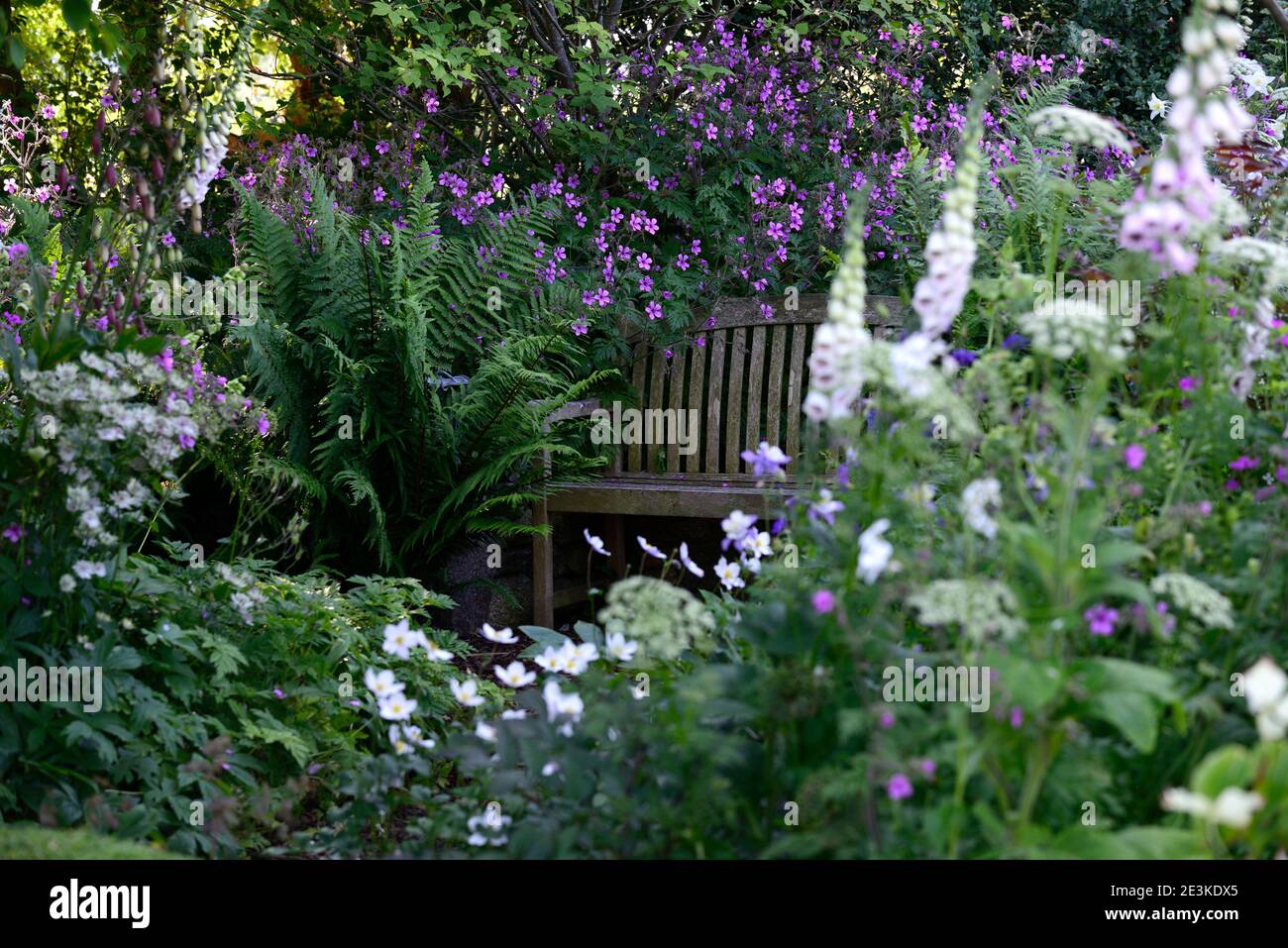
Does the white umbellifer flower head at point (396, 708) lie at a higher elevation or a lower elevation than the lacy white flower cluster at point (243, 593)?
lower

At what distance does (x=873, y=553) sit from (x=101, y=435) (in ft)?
5.20

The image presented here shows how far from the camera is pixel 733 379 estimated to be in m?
5.16

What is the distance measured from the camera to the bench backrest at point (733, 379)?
200 inches

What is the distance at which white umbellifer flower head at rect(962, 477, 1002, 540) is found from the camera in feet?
5.87

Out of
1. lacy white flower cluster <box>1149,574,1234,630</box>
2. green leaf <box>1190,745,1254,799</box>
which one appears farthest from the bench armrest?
green leaf <box>1190,745,1254,799</box>

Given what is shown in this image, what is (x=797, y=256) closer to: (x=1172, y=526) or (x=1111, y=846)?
(x=1172, y=526)

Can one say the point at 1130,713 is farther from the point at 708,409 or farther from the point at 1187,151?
the point at 708,409

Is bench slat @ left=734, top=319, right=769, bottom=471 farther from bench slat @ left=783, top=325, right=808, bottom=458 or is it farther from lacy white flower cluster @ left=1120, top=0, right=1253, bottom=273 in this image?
lacy white flower cluster @ left=1120, top=0, right=1253, bottom=273

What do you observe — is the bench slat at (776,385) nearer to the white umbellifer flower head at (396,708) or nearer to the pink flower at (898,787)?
the white umbellifer flower head at (396,708)

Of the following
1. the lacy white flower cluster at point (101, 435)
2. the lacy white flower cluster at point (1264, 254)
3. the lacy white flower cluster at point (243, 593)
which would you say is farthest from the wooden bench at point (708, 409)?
the lacy white flower cluster at point (1264, 254)

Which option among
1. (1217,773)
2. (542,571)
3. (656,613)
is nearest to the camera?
(1217,773)

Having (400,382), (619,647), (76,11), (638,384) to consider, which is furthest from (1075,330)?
(638,384)

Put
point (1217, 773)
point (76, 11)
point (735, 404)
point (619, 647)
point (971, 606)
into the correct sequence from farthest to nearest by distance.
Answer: point (735, 404) → point (76, 11) → point (619, 647) → point (971, 606) → point (1217, 773)
